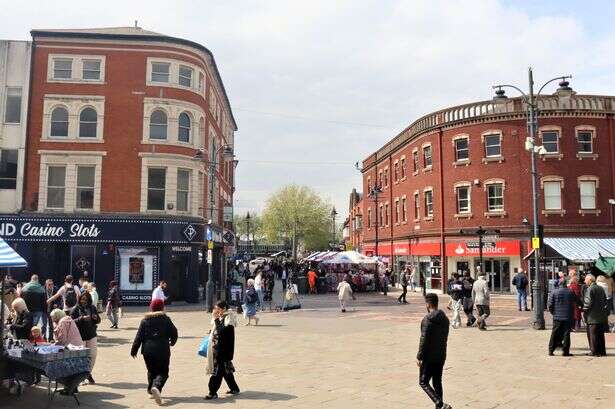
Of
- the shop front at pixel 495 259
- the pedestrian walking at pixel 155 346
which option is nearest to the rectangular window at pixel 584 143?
the shop front at pixel 495 259

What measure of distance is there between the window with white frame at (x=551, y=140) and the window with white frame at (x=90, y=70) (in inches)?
1044

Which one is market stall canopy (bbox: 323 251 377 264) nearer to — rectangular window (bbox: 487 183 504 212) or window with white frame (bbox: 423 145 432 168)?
rectangular window (bbox: 487 183 504 212)

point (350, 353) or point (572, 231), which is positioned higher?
point (572, 231)

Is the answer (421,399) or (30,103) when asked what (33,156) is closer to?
(30,103)

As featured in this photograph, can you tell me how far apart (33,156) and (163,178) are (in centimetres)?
673

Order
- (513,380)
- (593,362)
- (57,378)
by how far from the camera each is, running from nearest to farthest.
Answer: (57,378) → (513,380) → (593,362)

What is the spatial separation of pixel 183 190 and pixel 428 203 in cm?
1848

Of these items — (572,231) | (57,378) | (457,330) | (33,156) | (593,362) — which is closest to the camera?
(57,378)

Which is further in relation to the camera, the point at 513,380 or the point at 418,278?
the point at 418,278

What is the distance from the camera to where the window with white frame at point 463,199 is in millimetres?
36281

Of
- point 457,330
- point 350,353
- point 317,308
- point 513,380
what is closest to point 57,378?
point 350,353

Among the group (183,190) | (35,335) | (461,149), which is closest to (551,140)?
(461,149)

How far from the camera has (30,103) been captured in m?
28.6

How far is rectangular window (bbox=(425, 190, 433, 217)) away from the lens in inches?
1541
